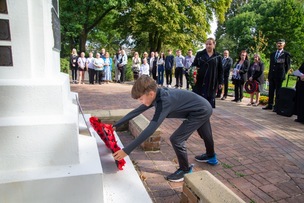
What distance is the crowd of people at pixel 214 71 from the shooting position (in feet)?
16.6

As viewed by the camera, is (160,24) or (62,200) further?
(160,24)

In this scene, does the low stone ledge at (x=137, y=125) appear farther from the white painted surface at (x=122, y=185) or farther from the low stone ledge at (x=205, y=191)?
the low stone ledge at (x=205, y=191)

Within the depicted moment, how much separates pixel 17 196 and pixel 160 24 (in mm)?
20925

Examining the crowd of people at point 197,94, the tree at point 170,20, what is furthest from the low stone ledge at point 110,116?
the tree at point 170,20

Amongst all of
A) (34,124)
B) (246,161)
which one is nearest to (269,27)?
(246,161)

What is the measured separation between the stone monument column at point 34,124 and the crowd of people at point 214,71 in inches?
124

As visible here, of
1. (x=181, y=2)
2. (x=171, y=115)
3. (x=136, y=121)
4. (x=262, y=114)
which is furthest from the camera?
(x=181, y=2)

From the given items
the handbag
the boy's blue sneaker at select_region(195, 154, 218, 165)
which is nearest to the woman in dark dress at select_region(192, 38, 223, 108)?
the boy's blue sneaker at select_region(195, 154, 218, 165)

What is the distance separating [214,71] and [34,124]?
12.5 ft

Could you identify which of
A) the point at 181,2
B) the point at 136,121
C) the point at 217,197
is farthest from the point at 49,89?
the point at 181,2

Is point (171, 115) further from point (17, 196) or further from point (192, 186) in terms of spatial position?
point (17, 196)

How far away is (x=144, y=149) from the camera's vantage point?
385cm

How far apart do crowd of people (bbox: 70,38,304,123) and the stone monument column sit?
3161 millimetres

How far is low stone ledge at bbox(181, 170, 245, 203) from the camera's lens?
1.97 m
